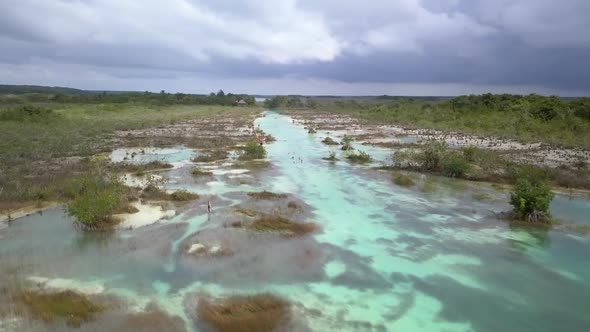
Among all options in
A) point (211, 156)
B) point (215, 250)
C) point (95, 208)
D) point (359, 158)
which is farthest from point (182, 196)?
point (359, 158)

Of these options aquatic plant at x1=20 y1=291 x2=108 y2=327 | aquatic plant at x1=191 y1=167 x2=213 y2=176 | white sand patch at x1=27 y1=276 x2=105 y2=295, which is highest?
aquatic plant at x1=191 y1=167 x2=213 y2=176

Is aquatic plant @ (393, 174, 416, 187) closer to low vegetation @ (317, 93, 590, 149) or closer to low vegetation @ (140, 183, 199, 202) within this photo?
low vegetation @ (140, 183, 199, 202)

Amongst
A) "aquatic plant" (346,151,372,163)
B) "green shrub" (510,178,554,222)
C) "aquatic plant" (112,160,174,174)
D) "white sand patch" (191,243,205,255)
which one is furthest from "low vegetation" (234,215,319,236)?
"aquatic plant" (346,151,372,163)

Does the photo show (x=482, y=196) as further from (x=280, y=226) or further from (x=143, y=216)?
(x=143, y=216)

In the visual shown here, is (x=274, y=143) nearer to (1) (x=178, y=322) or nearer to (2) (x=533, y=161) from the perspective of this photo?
(2) (x=533, y=161)

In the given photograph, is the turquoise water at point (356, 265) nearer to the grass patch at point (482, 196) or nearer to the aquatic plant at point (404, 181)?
the grass patch at point (482, 196)

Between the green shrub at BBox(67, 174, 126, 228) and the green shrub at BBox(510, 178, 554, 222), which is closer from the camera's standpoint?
the green shrub at BBox(67, 174, 126, 228)

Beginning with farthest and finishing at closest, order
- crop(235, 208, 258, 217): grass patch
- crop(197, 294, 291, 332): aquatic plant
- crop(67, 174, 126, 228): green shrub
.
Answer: crop(235, 208, 258, 217): grass patch < crop(67, 174, 126, 228): green shrub < crop(197, 294, 291, 332): aquatic plant

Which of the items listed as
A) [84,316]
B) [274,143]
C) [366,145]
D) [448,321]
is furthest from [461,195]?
[274,143]
